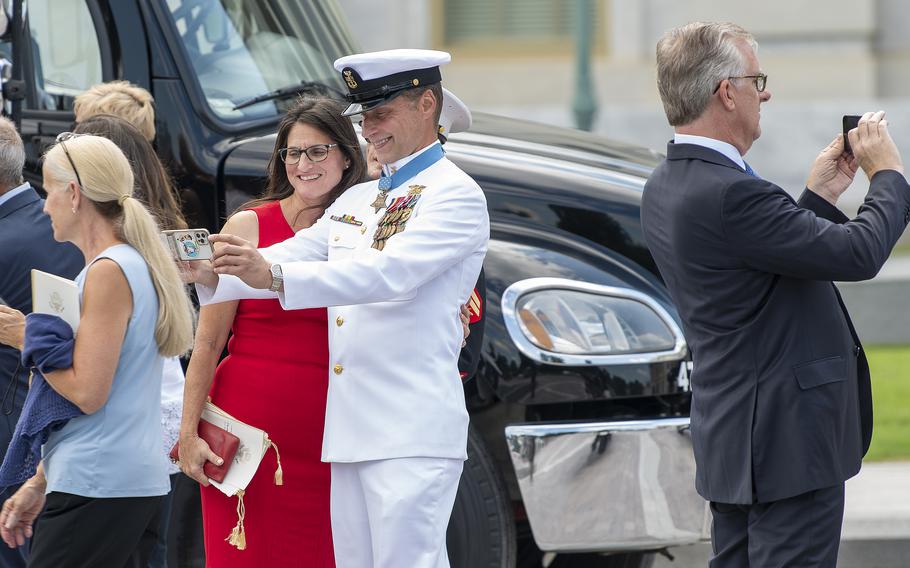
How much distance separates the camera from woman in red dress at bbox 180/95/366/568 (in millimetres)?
3703

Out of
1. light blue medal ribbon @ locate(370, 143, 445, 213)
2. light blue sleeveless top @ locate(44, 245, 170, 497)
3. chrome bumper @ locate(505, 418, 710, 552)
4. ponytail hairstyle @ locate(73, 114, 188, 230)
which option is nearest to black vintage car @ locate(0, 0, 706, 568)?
chrome bumper @ locate(505, 418, 710, 552)

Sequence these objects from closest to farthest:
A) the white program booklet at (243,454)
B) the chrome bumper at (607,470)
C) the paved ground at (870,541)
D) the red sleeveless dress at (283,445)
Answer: the white program booklet at (243,454) → the red sleeveless dress at (283,445) → the chrome bumper at (607,470) → the paved ground at (870,541)

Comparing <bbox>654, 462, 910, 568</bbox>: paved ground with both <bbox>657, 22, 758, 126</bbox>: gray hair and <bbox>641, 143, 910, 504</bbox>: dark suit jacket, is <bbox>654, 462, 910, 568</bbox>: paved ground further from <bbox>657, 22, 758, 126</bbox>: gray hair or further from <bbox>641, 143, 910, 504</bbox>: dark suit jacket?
<bbox>657, 22, 758, 126</bbox>: gray hair

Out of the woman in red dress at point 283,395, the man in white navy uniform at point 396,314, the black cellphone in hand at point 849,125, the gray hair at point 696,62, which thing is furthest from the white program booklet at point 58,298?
the black cellphone in hand at point 849,125

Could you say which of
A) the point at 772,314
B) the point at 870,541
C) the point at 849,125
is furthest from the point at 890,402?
the point at 772,314

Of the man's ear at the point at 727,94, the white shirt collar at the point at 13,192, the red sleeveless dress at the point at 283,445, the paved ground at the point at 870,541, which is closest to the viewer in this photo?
the man's ear at the point at 727,94

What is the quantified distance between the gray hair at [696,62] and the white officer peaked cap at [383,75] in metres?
0.53

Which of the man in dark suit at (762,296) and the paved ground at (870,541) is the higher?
the man in dark suit at (762,296)

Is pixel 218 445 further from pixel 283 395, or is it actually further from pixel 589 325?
pixel 589 325

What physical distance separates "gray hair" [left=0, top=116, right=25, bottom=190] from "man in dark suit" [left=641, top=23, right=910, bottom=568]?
194cm

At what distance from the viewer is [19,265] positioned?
12.9ft

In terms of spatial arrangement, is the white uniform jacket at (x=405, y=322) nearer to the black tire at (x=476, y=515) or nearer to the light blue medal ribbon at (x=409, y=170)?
the light blue medal ribbon at (x=409, y=170)

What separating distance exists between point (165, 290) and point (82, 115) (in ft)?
4.30

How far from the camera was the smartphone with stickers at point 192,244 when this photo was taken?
10.6 feet
